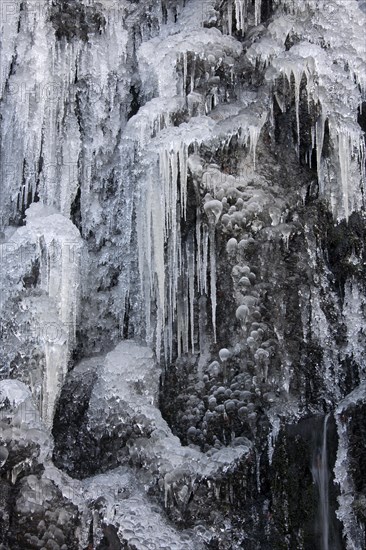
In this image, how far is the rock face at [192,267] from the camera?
6.79m

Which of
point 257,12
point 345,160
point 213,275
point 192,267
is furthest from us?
point 257,12

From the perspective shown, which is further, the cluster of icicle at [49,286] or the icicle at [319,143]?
the icicle at [319,143]

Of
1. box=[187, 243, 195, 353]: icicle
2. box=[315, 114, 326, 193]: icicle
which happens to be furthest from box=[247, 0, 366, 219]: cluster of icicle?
box=[187, 243, 195, 353]: icicle

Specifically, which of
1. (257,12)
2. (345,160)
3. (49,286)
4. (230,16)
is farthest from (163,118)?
(49,286)

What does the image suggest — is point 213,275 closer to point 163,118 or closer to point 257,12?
point 163,118

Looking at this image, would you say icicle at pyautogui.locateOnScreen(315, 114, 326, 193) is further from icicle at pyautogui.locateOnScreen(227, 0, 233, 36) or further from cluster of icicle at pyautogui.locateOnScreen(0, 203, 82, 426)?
cluster of icicle at pyautogui.locateOnScreen(0, 203, 82, 426)

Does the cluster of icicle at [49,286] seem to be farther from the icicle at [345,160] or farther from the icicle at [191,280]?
the icicle at [345,160]

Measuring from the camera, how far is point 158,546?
6.28 metres

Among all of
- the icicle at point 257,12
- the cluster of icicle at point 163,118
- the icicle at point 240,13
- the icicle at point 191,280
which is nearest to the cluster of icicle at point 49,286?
the cluster of icicle at point 163,118

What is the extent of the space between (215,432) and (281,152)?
298 centimetres

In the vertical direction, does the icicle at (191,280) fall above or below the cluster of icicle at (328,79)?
below

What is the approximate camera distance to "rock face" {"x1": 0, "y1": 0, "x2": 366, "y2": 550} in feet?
22.3

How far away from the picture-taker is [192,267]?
789cm

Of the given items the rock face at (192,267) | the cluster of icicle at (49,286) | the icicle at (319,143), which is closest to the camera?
the rock face at (192,267)
